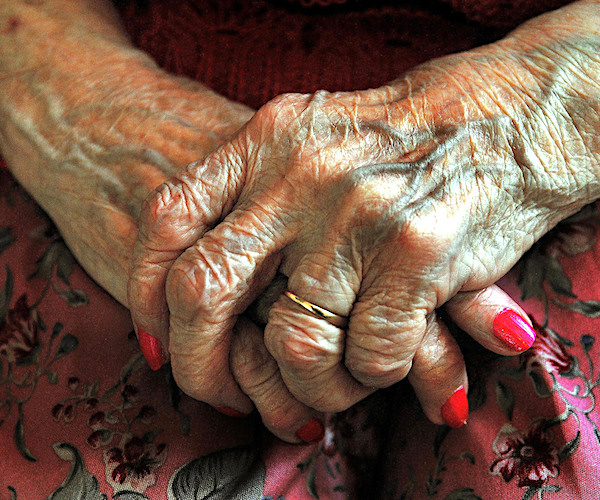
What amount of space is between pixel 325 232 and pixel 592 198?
1.26 ft

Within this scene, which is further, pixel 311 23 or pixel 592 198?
pixel 311 23

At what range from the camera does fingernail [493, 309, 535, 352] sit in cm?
76

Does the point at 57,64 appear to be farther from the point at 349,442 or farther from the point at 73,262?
the point at 349,442

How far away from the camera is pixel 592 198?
81cm

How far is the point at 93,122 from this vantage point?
37.7 inches

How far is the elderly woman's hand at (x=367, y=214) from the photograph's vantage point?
2.30 ft

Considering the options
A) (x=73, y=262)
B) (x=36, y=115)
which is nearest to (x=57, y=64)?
(x=36, y=115)

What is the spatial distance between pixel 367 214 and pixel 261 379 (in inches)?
10.3

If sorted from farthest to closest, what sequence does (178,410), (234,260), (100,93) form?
(100,93) → (178,410) → (234,260)

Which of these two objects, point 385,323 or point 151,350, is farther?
point 151,350

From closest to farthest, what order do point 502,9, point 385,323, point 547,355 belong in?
point 385,323
point 547,355
point 502,9

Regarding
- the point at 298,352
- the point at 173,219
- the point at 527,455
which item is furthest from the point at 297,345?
the point at 527,455

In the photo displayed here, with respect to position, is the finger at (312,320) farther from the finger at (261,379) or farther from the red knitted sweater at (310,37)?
the red knitted sweater at (310,37)

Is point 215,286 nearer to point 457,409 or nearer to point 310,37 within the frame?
point 457,409
